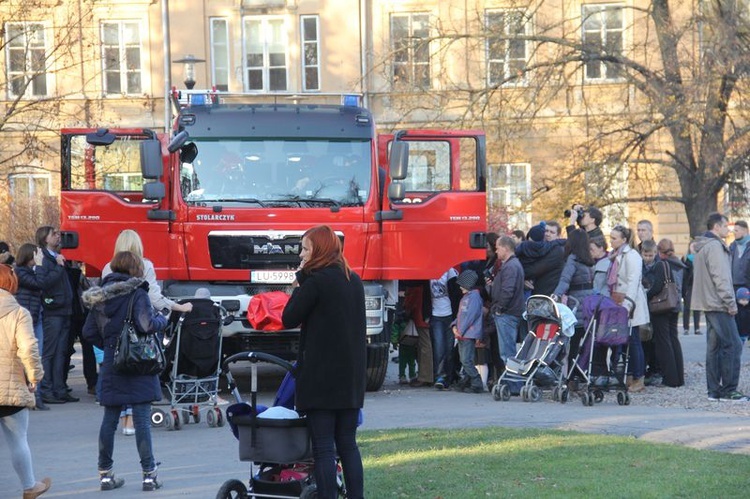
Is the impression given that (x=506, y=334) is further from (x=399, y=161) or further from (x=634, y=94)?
(x=634, y=94)

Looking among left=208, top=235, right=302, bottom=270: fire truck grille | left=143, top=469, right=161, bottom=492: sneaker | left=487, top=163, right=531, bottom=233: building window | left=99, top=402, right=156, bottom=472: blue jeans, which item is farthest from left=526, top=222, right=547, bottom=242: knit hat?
left=487, top=163, right=531, bottom=233: building window

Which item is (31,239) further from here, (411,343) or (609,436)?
(609,436)

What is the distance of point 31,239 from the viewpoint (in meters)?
29.8

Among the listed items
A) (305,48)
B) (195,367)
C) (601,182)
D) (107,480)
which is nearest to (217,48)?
(305,48)

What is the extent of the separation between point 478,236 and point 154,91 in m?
26.4

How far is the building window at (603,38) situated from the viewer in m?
28.4

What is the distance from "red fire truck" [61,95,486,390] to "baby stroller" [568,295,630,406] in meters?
1.84

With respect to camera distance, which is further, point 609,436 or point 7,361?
point 609,436

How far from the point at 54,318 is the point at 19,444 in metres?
6.75

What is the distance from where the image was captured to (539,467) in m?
10.1

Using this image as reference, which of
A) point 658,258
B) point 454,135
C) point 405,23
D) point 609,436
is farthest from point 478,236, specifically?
point 405,23

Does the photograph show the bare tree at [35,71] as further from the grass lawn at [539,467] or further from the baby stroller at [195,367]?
the grass lawn at [539,467]

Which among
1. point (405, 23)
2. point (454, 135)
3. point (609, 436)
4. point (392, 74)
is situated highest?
point (405, 23)

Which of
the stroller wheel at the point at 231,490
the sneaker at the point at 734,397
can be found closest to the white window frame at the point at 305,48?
the sneaker at the point at 734,397
